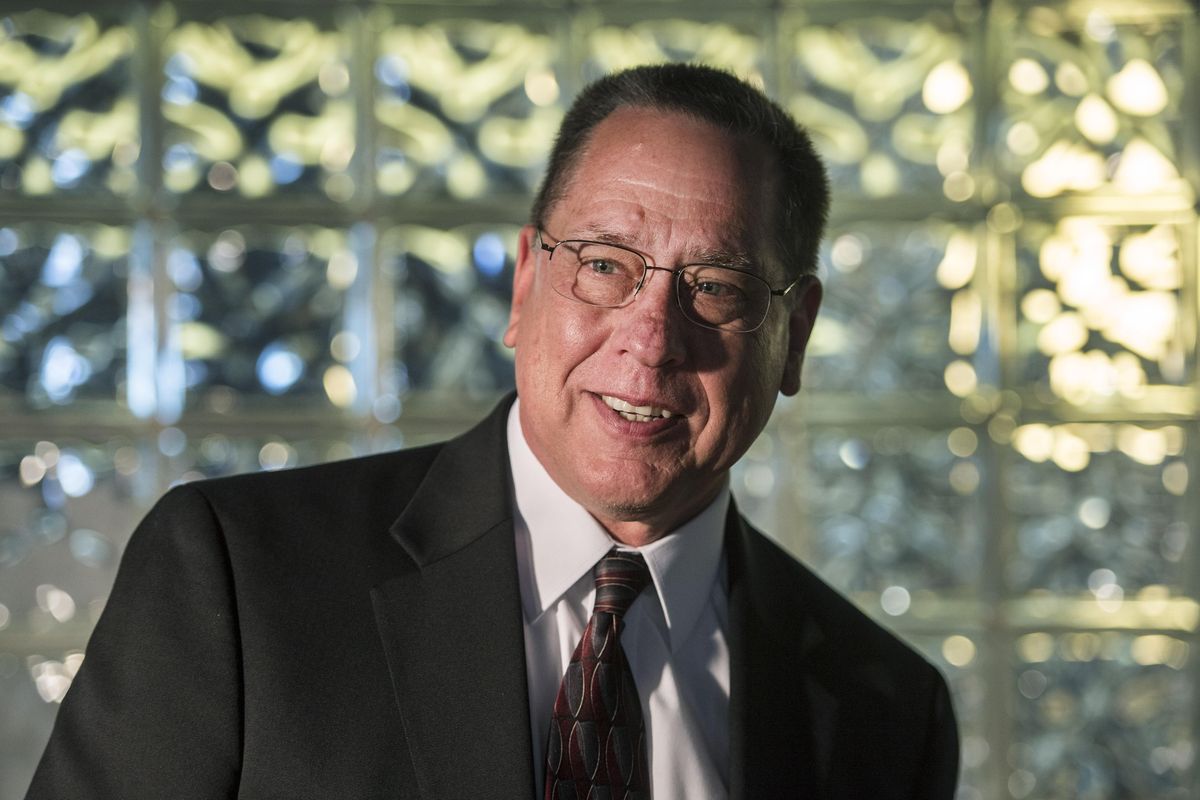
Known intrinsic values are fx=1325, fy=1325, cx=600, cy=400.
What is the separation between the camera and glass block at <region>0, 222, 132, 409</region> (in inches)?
99.0

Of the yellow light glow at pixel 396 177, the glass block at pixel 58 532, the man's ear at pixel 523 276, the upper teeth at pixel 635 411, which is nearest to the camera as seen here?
the upper teeth at pixel 635 411

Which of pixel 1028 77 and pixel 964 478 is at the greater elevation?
pixel 1028 77

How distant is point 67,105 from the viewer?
2562 millimetres

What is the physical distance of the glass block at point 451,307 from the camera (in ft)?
8.56

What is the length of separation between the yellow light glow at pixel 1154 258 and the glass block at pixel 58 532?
198 cm

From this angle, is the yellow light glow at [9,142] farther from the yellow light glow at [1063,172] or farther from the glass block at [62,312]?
the yellow light glow at [1063,172]

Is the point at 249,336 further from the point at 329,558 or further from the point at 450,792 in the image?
the point at 450,792

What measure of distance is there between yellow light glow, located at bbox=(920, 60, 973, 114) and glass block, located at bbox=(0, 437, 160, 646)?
1.72 m

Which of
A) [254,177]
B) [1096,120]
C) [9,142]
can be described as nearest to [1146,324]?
[1096,120]

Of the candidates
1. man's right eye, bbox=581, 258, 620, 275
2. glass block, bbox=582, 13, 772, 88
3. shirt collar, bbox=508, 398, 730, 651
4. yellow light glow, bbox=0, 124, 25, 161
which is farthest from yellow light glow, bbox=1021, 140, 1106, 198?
yellow light glow, bbox=0, 124, 25, 161

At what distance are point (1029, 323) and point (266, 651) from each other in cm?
187

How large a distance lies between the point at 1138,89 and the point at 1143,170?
0.17 metres

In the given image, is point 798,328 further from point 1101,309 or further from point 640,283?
point 1101,309

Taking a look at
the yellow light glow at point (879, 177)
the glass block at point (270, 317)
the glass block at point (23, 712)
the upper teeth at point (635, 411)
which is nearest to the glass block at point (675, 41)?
the yellow light glow at point (879, 177)
